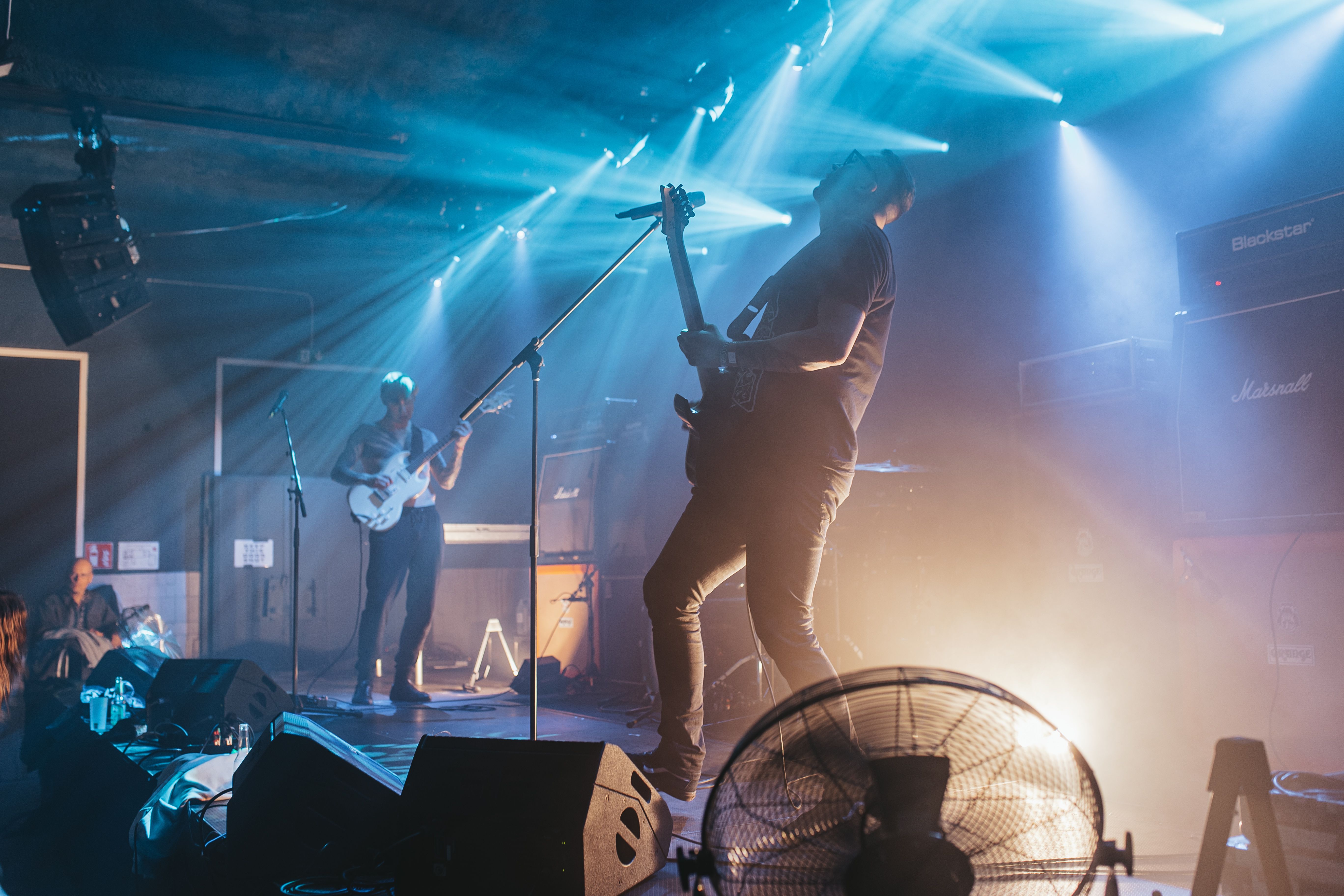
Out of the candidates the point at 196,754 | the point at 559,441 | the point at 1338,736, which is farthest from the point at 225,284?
the point at 1338,736

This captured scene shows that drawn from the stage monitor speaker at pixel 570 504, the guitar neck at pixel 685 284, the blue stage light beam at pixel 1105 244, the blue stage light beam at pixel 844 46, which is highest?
the blue stage light beam at pixel 844 46

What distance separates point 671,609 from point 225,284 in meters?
9.19

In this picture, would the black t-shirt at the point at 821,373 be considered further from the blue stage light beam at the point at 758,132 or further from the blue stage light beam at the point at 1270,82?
the blue stage light beam at the point at 758,132

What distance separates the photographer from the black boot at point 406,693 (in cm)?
576

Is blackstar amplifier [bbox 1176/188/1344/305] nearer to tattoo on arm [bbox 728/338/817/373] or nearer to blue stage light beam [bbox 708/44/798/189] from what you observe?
tattoo on arm [bbox 728/338/817/373]

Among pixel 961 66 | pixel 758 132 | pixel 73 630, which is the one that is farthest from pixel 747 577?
pixel 73 630

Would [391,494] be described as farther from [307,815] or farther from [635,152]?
[307,815]

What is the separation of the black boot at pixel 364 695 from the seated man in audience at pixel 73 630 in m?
1.75

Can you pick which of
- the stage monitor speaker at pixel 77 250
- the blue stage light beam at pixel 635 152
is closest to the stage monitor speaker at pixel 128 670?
the stage monitor speaker at pixel 77 250

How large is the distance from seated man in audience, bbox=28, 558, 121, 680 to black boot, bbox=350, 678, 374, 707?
5.75 feet

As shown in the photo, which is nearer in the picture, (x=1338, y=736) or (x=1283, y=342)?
(x=1338, y=736)

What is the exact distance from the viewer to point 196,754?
3.16 meters

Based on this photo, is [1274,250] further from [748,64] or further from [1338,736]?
[748,64]

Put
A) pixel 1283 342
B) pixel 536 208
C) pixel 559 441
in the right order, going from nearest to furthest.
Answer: pixel 1283 342 < pixel 559 441 < pixel 536 208
